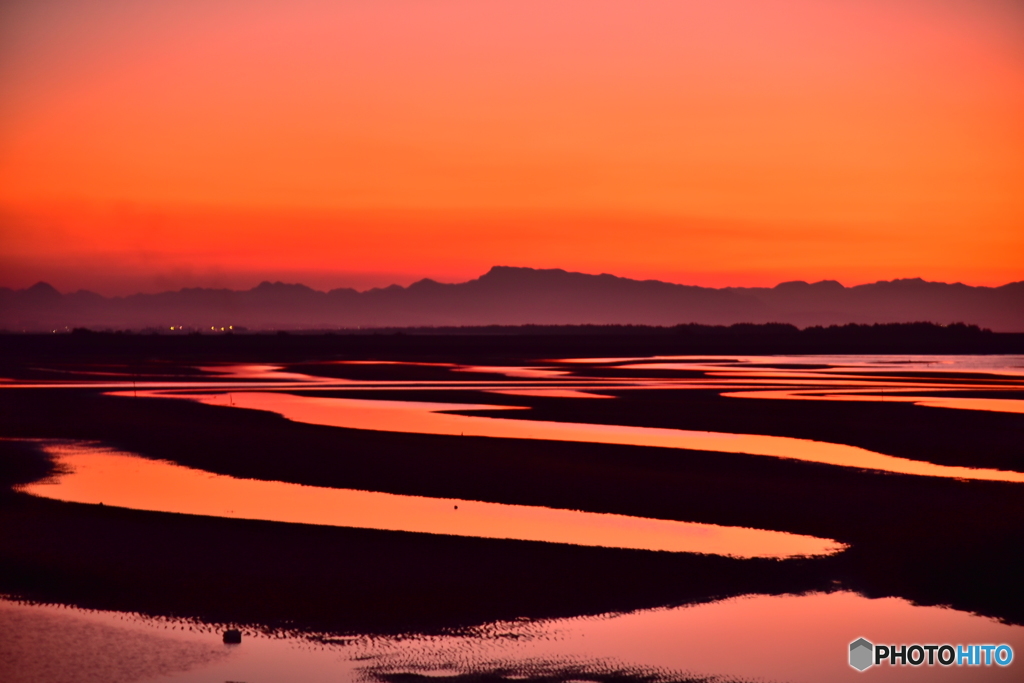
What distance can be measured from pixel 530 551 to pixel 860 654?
18.3 feet

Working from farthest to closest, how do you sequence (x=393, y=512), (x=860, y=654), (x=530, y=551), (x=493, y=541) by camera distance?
(x=393, y=512) → (x=493, y=541) → (x=530, y=551) → (x=860, y=654)

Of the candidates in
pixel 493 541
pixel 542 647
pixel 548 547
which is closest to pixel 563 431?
pixel 493 541

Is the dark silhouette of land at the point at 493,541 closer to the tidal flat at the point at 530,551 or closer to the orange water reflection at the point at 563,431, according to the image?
the tidal flat at the point at 530,551

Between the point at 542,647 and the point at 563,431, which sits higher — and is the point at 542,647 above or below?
below

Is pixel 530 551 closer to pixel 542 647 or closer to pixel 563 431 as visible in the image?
pixel 542 647

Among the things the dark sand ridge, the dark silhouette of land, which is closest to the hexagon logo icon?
the dark silhouette of land

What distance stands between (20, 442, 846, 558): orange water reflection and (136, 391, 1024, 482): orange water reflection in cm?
868

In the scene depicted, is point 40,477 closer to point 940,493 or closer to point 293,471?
point 293,471

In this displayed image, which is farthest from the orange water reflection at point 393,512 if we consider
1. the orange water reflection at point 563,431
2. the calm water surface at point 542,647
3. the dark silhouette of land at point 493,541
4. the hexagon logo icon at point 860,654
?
the orange water reflection at point 563,431

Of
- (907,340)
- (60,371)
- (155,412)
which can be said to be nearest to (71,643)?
(155,412)

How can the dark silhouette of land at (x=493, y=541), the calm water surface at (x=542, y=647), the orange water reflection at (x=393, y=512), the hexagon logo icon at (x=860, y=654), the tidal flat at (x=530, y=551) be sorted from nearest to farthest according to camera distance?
1. the calm water surface at (x=542, y=647)
2. the hexagon logo icon at (x=860, y=654)
3. the tidal flat at (x=530, y=551)
4. the dark silhouette of land at (x=493, y=541)
5. the orange water reflection at (x=393, y=512)

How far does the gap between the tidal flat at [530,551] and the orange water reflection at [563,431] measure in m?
0.25

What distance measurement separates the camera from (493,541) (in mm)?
15680

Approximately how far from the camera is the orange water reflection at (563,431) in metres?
24.1
